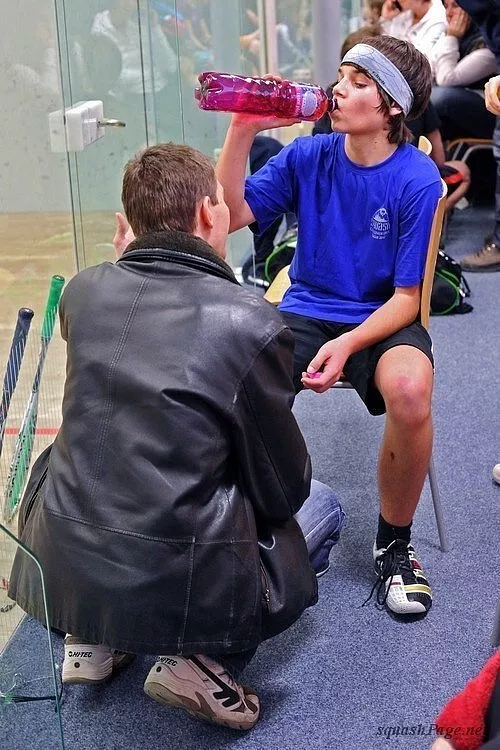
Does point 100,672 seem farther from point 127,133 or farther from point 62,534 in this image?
point 127,133

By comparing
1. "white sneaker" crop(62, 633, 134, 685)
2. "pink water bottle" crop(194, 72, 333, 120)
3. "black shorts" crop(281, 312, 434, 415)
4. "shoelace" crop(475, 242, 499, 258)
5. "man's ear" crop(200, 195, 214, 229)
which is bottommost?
"shoelace" crop(475, 242, 499, 258)

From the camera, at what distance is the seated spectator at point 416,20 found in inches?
191

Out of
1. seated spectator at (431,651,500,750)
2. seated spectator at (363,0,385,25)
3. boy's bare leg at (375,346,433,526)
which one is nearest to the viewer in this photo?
seated spectator at (431,651,500,750)

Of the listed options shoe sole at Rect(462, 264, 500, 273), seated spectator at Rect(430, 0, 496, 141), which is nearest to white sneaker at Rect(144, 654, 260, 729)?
shoe sole at Rect(462, 264, 500, 273)

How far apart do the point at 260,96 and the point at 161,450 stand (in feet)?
3.06

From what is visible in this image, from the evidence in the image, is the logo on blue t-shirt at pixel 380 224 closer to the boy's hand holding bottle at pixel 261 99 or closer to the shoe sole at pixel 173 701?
the boy's hand holding bottle at pixel 261 99

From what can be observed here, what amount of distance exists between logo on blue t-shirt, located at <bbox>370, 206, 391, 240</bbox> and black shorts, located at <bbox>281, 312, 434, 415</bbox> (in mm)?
204

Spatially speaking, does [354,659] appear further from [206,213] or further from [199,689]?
[206,213]

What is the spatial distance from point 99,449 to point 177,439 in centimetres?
13

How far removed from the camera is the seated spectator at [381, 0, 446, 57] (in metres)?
4.86

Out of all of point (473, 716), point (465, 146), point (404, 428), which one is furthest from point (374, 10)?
point (473, 716)

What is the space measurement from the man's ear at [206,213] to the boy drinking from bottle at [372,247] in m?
0.47

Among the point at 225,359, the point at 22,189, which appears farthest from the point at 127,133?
the point at 225,359

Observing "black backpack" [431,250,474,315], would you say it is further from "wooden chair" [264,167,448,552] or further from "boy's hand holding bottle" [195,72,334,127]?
"boy's hand holding bottle" [195,72,334,127]
